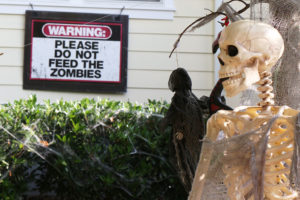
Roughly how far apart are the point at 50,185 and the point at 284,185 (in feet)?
10.8

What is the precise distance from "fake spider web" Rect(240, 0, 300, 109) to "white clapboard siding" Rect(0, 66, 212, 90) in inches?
141

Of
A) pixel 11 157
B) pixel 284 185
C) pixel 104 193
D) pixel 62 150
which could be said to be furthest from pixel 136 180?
pixel 284 185

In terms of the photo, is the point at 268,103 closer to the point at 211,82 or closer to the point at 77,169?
the point at 77,169

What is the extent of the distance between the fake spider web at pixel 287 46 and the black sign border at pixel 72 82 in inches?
144

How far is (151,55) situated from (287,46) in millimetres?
3779

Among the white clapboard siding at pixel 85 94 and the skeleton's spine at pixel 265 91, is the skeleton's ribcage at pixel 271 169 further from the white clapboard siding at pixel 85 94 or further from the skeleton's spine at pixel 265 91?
the white clapboard siding at pixel 85 94

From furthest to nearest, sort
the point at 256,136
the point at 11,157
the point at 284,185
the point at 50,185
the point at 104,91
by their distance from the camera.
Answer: the point at 104,91
the point at 50,185
the point at 11,157
the point at 284,185
the point at 256,136

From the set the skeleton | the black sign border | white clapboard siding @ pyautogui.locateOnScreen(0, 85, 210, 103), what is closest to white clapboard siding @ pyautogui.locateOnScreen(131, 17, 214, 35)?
the black sign border

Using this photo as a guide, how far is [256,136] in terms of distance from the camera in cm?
179

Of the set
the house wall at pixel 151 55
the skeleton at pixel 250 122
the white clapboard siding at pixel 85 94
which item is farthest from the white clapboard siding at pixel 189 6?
the skeleton at pixel 250 122

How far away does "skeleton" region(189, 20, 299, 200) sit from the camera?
1854mm

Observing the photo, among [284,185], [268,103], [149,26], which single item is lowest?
[284,185]

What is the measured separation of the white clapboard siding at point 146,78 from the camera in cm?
587

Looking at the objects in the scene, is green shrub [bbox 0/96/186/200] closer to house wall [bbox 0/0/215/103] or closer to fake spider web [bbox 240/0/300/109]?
house wall [bbox 0/0/215/103]
